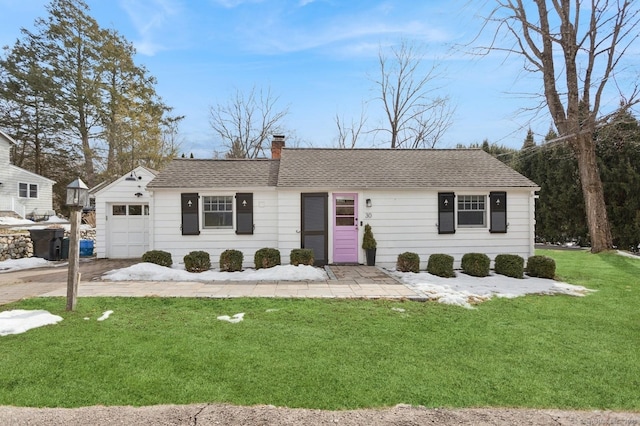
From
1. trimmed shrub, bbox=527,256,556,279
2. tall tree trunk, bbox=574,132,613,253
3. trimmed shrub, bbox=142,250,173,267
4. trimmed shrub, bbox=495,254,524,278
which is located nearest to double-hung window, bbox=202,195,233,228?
trimmed shrub, bbox=142,250,173,267

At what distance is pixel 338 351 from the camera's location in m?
4.08

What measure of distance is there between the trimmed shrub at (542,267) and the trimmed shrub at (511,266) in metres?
0.37

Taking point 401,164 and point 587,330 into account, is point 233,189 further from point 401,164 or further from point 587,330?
point 587,330

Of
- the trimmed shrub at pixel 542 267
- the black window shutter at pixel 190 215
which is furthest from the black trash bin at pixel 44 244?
the trimmed shrub at pixel 542 267

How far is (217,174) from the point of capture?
11258 mm

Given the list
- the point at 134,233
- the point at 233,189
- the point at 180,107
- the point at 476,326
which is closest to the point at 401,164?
the point at 233,189

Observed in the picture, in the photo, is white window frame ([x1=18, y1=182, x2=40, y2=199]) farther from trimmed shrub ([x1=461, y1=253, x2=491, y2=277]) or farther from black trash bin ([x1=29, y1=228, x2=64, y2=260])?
trimmed shrub ([x1=461, y1=253, x2=491, y2=277])

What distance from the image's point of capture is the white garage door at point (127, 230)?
1248cm

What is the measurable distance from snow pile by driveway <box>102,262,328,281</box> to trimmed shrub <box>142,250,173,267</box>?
494 mm

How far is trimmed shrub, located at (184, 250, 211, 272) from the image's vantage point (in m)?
9.38

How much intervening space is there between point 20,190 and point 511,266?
90.0ft

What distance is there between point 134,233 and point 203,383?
10.9 meters

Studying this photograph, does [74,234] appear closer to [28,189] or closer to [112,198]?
[112,198]

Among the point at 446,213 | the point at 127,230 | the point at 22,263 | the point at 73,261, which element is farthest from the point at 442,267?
the point at 22,263
